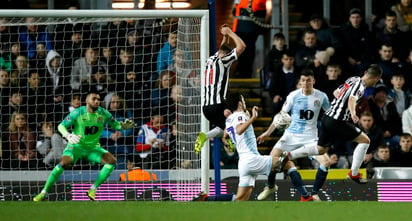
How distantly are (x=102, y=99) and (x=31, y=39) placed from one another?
5.05 feet

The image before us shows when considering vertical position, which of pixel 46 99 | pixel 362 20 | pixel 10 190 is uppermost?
pixel 362 20

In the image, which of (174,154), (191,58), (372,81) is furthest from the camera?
(174,154)

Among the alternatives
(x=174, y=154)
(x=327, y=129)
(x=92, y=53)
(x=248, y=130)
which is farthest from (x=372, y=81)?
(x=92, y=53)

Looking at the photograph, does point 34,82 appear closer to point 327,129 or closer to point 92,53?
point 92,53

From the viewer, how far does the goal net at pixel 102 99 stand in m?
17.2

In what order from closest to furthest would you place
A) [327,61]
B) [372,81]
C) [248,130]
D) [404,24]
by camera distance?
[248,130] → [372,81] → [327,61] → [404,24]

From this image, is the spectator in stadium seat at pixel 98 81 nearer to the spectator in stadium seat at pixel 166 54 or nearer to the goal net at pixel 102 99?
the goal net at pixel 102 99

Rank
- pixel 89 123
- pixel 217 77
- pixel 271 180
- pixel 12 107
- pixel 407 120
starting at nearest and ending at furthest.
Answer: pixel 217 77
pixel 271 180
pixel 89 123
pixel 12 107
pixel 407 120

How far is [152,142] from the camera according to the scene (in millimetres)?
18203

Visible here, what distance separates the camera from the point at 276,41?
65.9ft

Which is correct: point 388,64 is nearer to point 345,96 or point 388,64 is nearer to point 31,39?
point 345,96

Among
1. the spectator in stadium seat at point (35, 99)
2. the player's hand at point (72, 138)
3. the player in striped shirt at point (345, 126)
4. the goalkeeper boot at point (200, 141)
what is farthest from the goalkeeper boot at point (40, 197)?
the player in striped shirt at point (345, 126)

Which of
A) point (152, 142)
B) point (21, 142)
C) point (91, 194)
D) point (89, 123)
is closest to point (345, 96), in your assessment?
point (152, 142)

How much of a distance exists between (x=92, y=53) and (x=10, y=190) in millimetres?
2927
